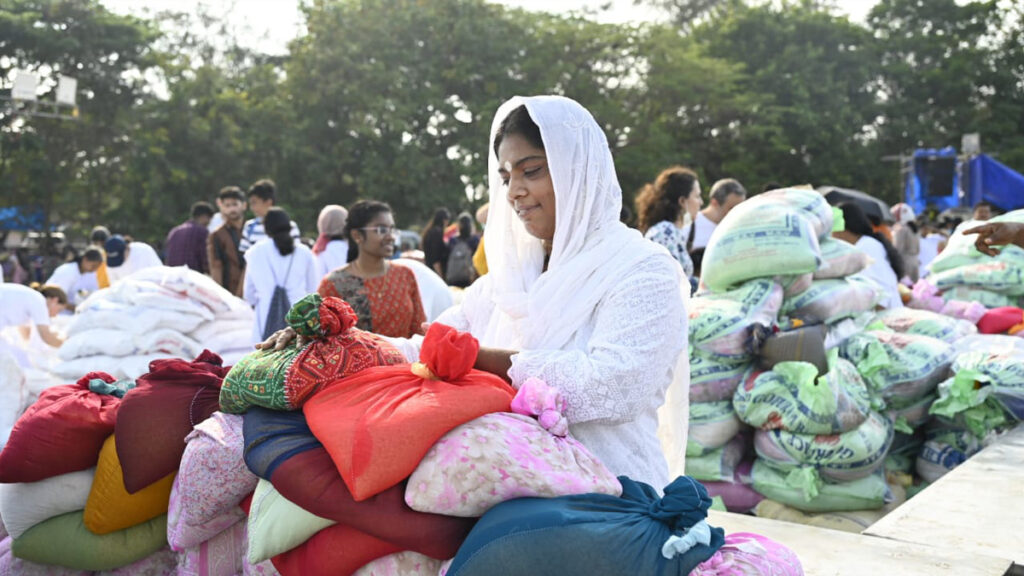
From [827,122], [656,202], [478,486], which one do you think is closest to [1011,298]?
[656,202]

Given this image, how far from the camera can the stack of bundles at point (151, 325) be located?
5.52 metres

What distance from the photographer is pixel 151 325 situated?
18.2 feet

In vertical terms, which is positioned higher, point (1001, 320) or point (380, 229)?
point (380, 229)

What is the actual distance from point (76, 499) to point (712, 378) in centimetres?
276

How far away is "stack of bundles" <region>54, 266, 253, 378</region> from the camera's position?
552 cm

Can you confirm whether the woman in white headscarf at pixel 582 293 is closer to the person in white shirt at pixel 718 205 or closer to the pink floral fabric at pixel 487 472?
the pink floral fabric at pixel 487 472

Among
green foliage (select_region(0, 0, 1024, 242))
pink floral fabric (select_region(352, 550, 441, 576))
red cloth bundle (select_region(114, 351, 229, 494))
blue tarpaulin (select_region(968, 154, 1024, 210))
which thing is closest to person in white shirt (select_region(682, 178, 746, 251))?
red cloth bundle (select_region(114, 351, 229, 494))

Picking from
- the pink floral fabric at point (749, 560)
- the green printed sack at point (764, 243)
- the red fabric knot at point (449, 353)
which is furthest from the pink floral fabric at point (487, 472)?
the green printed sack at point (764, 243)

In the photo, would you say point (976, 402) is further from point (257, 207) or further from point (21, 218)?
point (21, 218)

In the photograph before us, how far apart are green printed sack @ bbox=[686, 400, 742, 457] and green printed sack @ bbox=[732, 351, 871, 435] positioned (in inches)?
4.2

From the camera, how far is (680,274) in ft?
6.69

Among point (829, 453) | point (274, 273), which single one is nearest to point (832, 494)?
point (829, 453)

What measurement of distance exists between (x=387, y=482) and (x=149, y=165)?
2327 cm

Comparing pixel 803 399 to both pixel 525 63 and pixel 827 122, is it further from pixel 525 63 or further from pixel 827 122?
pixel 827 122
